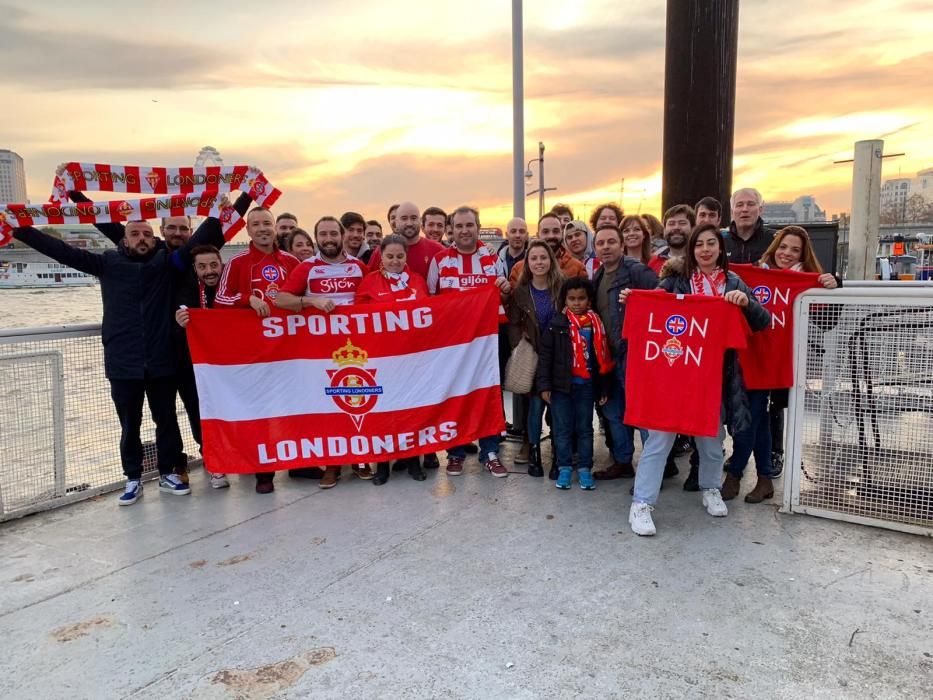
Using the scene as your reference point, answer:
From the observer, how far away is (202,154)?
6.14m

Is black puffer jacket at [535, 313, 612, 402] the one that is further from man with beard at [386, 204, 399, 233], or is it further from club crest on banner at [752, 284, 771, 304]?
man with beard at [386, 204, 399, 233]

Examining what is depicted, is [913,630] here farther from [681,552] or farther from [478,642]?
[478,642]

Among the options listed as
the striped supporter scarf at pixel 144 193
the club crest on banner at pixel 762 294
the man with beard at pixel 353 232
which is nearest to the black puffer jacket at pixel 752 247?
the club crest on banner at pixel 762 294

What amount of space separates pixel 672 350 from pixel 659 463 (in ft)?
2.35

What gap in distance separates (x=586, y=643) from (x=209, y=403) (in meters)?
3.31

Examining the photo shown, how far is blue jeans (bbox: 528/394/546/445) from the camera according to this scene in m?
4.79

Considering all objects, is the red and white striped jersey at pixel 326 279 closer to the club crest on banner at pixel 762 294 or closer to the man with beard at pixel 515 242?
the man with beard at pixel 515 242

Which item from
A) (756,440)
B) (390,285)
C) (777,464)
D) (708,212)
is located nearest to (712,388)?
(756,440)

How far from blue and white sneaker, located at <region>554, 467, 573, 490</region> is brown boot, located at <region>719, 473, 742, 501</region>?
40.3 inches

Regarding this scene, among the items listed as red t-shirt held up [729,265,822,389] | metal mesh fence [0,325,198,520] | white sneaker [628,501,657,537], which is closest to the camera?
white sneaker [628,501,657,537]

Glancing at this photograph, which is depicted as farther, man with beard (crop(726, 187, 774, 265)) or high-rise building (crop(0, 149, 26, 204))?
high-rise building (crop(0, 149, 26, 204))

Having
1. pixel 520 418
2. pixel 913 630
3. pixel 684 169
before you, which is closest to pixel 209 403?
pixel 520 418

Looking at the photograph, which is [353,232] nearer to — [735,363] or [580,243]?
[580,243]

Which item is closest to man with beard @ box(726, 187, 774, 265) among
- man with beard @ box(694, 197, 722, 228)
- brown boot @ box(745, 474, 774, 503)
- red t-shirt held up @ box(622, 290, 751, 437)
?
man with beard @ box(694, 197, 722, 228)
